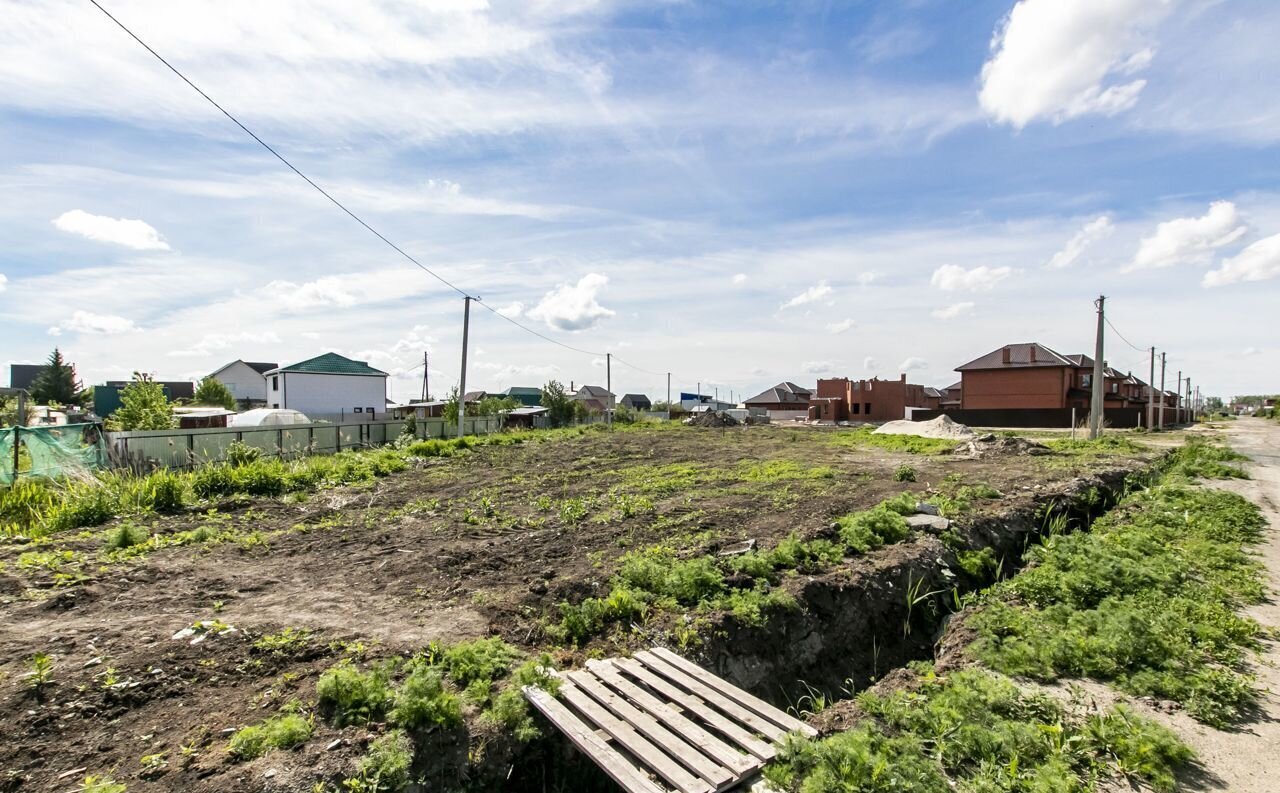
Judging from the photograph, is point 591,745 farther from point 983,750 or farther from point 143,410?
point 143,410

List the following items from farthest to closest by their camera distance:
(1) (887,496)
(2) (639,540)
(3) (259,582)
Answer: (1) (887,496)
(2) (639,540)
(3) (259,582)

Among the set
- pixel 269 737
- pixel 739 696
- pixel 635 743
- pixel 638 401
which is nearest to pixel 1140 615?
pixel 739 696

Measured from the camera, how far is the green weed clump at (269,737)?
2777 mm

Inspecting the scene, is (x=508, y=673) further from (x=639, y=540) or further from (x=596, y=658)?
(x=639, y=540)

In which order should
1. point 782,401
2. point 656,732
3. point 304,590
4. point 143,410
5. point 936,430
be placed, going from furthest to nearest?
point 782,401, point 936,430, point 143,410, point 304,590, point 656,732

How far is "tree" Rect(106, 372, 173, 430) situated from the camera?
17.6 metres

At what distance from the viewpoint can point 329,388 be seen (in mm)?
39500

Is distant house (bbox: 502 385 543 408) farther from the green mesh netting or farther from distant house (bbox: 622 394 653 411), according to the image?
Result: the green mesh netting

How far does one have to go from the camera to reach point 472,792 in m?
2.91

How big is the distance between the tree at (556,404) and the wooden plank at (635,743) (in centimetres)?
3582

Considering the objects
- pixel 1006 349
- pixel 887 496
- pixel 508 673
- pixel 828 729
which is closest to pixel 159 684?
pixel 508 673

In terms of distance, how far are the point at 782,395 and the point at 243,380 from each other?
59.1 meters

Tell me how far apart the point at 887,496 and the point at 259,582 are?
28.9 feet

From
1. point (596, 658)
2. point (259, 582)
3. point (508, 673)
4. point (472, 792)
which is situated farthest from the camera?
point (259, 582)
